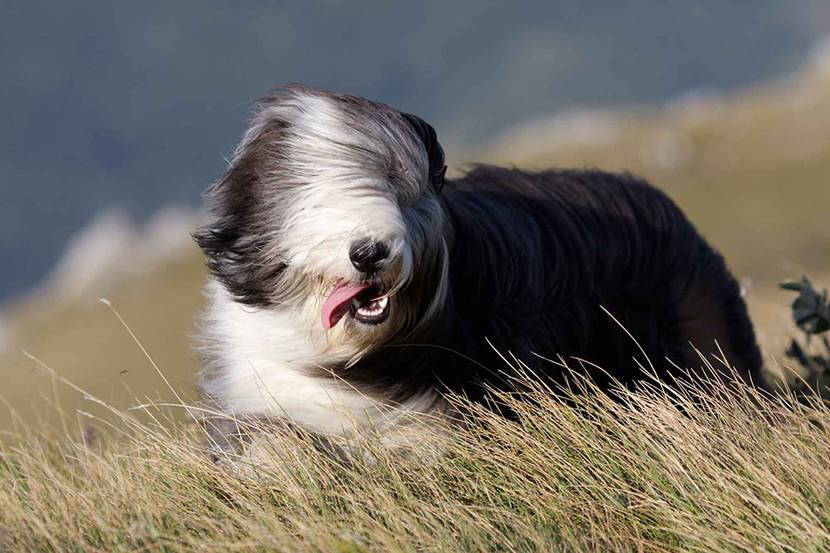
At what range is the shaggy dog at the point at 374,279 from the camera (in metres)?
3.72

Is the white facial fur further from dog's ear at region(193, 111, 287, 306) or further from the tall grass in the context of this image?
the tall grass

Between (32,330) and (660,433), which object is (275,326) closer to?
(660,433)

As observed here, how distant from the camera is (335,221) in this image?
11.9 feet

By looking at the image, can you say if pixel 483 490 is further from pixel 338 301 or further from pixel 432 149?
pixel 432 149

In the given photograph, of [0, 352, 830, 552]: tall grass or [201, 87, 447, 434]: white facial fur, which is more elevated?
[201, 87, 447, 434]: white facial fur

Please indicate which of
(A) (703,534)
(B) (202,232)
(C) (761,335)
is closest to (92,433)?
(B) (202,232)

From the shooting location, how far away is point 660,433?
361 cm

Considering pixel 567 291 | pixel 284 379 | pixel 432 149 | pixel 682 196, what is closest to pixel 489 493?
pixel 284 379

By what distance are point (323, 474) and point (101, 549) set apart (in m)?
0.73

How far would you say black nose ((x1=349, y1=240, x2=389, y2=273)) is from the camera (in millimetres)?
3521

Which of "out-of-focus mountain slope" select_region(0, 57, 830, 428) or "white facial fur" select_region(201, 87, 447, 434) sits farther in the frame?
"out-of-focus mountain slope" select_region(0, 57, 830, 428)

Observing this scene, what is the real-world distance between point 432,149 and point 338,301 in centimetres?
70

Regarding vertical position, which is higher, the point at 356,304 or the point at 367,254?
the point at 367,254

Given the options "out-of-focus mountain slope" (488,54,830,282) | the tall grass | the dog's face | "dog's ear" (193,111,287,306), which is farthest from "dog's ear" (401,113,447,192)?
"out-of-focus mountain slope" (488,54,830,282)
